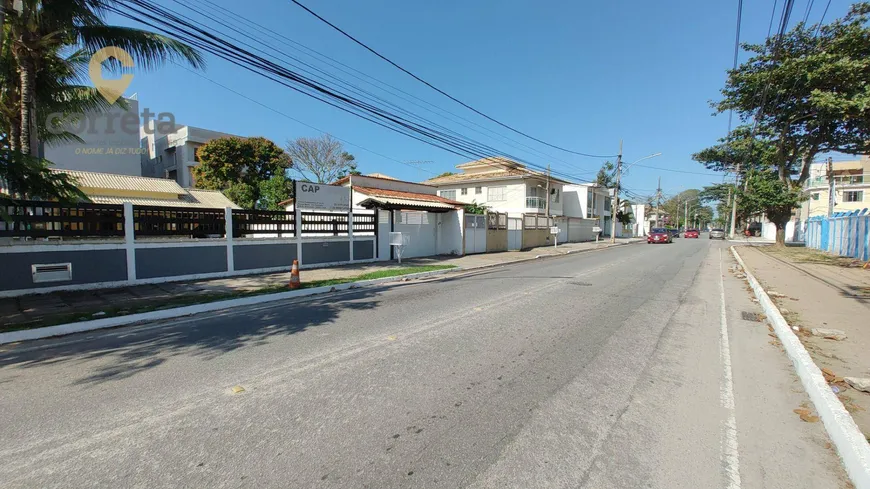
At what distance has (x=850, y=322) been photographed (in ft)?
21.5

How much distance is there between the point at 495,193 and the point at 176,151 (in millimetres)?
34247

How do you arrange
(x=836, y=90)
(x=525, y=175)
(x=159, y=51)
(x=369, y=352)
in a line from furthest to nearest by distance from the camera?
(x=525, y=175)
(x=836, y=90)
(x=159, y=51)
(x=369, y=352)

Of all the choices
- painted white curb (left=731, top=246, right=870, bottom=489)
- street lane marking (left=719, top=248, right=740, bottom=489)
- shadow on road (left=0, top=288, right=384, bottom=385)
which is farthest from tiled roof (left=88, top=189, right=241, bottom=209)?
painted white curb (left=731, top=246, right=870, bottom=489)

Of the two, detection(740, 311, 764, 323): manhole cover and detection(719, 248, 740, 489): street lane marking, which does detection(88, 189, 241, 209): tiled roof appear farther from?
detection(719, 248, 740, 489): street lane marking

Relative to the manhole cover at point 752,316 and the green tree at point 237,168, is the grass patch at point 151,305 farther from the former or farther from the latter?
the green tree at point 237,168

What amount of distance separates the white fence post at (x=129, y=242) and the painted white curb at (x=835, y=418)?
40.8 ft

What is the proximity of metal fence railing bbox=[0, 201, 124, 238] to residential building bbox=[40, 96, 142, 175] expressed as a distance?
1059 inches

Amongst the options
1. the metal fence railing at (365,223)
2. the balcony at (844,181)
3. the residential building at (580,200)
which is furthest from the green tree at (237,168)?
the balcony at (844,181)

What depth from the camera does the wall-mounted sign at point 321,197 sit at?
13.6 meters

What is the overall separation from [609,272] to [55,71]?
17.0 m

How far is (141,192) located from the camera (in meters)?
25.2

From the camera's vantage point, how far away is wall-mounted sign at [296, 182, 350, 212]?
44.5 feet

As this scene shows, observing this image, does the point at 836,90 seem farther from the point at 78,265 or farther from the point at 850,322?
the point at 78,265

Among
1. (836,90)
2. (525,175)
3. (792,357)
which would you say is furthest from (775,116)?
(792,357)
